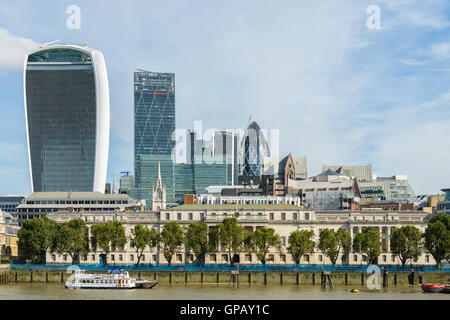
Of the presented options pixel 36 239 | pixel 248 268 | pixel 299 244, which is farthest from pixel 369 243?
pixel 36 239

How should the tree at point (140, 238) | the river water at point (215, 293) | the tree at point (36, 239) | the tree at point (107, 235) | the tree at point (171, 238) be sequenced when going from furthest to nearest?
the tree at point (107, 235) → the tree at point (36, 239) → the tree at point (140, 238) → the tree at point (171, 238) → the river water at point (215, 293)

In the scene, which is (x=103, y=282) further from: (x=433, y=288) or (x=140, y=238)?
(x=433, y=288)

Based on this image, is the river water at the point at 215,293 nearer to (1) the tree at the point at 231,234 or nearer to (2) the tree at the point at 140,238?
(1) the tree at the point at 231,234

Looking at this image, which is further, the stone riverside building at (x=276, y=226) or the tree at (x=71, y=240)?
the stone riverside building at (x=276, y=226)

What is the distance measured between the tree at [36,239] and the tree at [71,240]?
199 cm

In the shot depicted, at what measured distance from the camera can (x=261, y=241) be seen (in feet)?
586

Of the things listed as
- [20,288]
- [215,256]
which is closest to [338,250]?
[215,256]

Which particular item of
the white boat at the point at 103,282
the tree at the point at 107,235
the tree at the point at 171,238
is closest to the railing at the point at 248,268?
the tree at the point at 171,238

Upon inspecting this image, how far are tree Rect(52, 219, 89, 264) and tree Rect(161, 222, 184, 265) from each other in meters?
20.2

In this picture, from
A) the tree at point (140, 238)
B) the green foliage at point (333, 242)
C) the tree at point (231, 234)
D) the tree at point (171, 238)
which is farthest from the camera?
the tree at point (140, 238)

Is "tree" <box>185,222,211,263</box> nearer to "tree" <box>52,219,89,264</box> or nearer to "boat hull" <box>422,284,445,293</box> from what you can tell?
"tree" <box>52,219,89,264</box>

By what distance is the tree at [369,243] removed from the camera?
17888 centimetres

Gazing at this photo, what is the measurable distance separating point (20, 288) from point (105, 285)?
16.2 meters

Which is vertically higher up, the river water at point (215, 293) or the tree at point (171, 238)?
the tree at point (171, 238)
